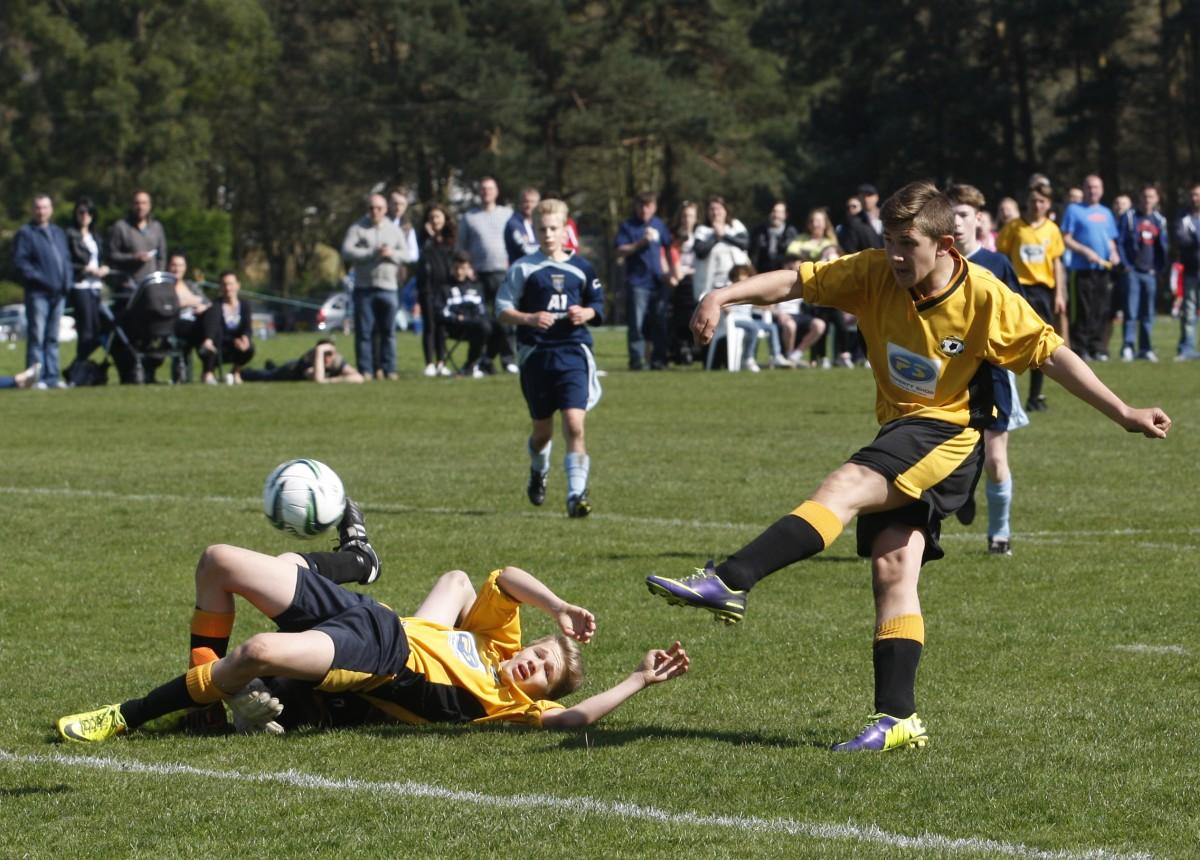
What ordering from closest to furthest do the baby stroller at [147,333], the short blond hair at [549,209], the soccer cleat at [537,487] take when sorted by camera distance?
the short blond hair at [549,209] → the soccer cleat at [537,487] → the baby stroller at [147,333]

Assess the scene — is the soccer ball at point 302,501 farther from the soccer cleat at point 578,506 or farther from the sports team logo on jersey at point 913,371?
the soccer cleat at point 578,506

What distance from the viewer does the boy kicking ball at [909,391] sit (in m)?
5.73

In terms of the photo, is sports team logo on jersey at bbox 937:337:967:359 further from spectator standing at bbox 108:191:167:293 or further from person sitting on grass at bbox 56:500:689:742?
spectator standing at bbox 108:191:167:293

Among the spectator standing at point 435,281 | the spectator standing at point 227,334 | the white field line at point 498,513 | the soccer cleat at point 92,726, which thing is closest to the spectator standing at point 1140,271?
the spectator standing at point 435,281

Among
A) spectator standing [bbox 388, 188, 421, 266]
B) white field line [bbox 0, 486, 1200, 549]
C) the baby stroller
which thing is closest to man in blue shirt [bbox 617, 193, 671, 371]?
spectator standing [bbox 388, 188, 421, 266]

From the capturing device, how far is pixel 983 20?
56.1m

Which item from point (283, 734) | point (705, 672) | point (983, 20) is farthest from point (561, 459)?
point (983, 20)

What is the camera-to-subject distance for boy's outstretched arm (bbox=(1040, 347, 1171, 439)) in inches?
229

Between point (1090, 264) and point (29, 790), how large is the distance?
19.9m

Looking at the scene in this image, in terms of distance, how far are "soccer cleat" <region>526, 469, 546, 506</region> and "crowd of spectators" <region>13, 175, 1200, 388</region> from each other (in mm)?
9099

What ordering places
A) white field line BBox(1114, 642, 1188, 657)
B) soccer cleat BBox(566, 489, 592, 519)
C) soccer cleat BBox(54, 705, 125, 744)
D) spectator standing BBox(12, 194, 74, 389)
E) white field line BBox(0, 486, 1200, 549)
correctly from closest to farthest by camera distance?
1. soccer cleat BBox(54, 705, 125, 744)
2. white field line BBox(1114, 642, 1188, 657)
3. white field line BBox(0, 486, 1200, 549)
4. soccer cleat BBox(566, 489, 592, 519)
5. spectator standing BBox(12, 194, 74, 389)

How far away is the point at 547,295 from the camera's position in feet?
37.7

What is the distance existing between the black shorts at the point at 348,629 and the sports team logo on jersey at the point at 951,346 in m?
2.02

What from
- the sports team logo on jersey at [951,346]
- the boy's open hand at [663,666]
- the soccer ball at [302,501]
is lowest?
the boy's open hand at [663,666]
